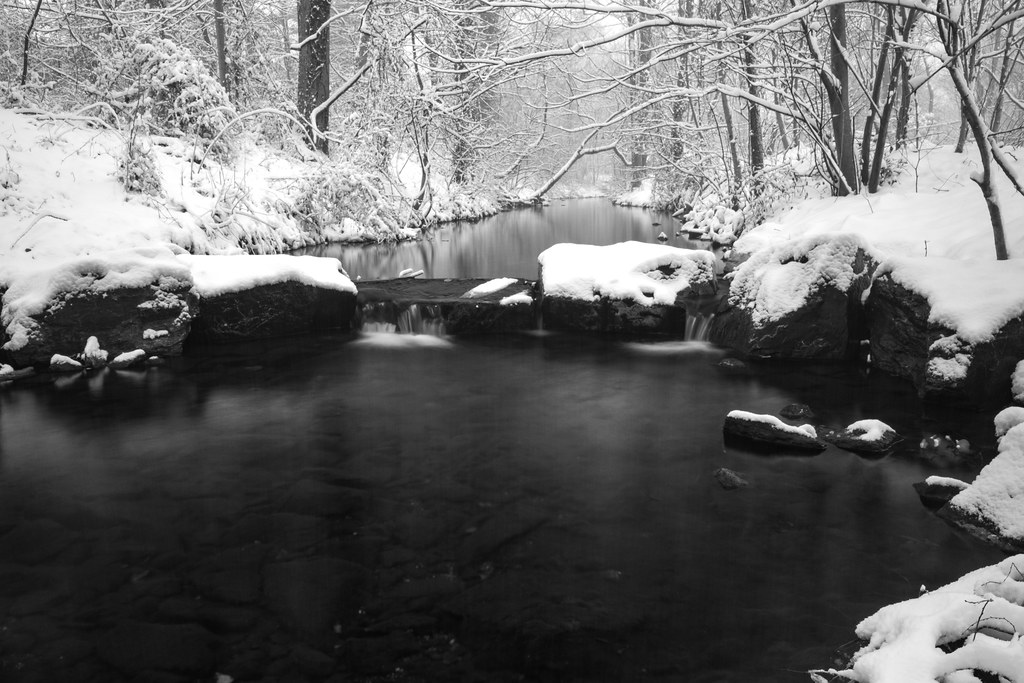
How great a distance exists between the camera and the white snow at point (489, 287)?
1005 cm

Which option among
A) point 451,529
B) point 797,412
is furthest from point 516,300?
point 451,529


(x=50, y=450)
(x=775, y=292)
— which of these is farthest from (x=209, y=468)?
(x=775, y=292)

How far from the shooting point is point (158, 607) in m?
3.82

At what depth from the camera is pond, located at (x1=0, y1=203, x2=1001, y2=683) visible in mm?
3508

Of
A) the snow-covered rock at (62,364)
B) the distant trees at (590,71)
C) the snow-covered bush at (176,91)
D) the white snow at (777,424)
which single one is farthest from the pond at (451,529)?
the snow-covered bush at (176,91)

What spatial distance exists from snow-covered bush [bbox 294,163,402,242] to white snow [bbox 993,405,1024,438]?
11.5 metres

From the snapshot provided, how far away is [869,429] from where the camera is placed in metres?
5.79

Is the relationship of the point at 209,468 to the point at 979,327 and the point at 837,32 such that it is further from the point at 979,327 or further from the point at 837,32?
the point at 837,32

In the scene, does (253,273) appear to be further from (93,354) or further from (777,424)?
(777,424)

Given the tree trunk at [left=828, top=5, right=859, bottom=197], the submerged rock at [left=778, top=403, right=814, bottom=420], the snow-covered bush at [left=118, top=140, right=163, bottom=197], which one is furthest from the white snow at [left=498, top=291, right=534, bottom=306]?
the snow-covered bush at [left=118, top=140, right=163, bottom=197]

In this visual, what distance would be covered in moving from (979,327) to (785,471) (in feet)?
7.12

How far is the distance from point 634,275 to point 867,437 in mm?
4233

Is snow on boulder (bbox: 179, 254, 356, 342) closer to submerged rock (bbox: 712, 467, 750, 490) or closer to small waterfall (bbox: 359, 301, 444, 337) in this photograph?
small waterfall (bbox: 359, 301, 444, 337)

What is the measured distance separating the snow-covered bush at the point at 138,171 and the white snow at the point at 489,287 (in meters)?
5.50
